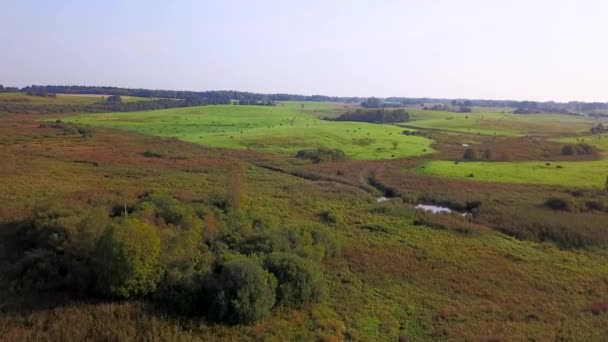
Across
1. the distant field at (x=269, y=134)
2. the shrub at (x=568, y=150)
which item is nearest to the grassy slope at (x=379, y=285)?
the distant field at (x=269, y=134)

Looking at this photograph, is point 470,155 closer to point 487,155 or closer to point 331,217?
point 487,155

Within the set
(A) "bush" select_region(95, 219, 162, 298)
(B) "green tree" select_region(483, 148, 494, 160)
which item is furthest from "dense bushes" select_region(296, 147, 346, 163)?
(A) "bush" select_region(95, 219, 162, 298)

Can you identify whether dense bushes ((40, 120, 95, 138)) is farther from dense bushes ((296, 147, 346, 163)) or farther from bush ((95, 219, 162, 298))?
bush ((95, 219, 162, 298))

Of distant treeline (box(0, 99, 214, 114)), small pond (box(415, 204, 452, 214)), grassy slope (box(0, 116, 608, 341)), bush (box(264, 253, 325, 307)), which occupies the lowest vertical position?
small pond (box(415, 204, 452, 214))

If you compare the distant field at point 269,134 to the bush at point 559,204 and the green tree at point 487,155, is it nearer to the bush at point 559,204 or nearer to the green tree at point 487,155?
the green tree at point 487,155

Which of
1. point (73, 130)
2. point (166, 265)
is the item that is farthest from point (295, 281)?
point (73, 130)

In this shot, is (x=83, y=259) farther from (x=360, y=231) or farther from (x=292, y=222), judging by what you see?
(x=360, y=231)

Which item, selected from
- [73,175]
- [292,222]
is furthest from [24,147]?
[292,222]
